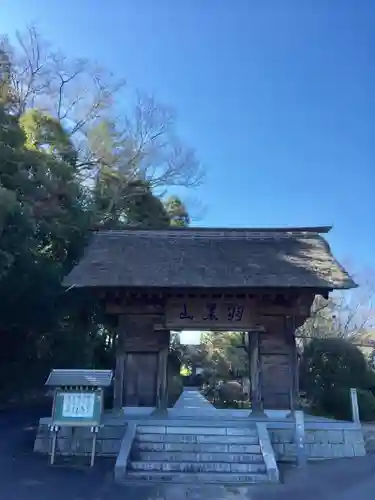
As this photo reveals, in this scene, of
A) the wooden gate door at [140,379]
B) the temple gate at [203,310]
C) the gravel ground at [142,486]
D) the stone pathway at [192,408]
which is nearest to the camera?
the gravel ground at [142,486]

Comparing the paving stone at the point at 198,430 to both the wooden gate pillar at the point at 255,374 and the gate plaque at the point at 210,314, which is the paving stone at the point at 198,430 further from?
the gate plaque at the point at 210,314

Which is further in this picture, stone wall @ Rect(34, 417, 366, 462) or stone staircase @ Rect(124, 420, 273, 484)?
stone wall @ Rect(34, 417, 366, 462)

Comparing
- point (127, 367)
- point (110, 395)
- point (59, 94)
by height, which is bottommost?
point (110, 395)

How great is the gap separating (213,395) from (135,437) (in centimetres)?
1007

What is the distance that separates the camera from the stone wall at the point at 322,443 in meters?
7.92

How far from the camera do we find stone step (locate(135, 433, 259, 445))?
7559 millimetres

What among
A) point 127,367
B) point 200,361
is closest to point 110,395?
point 127,367

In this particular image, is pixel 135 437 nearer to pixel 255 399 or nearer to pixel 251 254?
pixel 255 399

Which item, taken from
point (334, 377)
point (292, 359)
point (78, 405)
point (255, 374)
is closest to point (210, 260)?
point (255, 374)

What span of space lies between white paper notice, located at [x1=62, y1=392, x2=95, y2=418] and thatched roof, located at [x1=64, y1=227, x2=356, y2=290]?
2148mm

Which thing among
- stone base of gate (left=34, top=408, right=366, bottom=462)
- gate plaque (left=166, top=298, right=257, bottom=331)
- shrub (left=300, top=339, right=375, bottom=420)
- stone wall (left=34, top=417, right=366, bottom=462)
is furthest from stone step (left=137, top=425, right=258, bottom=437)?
shrub (left=300, top=339, right=375, bottom=420)

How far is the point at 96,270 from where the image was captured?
29.7 ft

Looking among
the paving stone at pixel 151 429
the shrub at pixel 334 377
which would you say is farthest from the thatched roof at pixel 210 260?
the shrub at pixel 334 377

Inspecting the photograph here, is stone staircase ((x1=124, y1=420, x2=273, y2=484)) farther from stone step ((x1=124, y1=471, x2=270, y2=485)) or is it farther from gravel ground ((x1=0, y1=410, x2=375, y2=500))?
gravel ground ((x1=0, y1=410, x2=375, y2=500))
